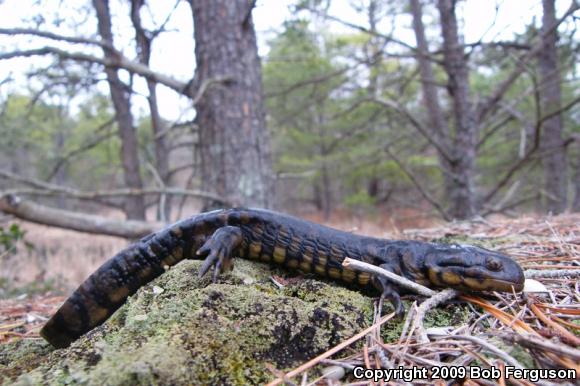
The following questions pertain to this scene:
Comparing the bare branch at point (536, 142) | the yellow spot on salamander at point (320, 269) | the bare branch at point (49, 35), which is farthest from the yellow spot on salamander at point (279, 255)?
the bare branch at point (536, 142)

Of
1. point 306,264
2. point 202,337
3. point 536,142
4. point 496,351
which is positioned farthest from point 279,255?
point 536,142

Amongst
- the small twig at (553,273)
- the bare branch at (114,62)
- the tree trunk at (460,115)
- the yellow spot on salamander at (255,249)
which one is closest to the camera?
the small twig at (553,273)

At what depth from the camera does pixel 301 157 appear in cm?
2194

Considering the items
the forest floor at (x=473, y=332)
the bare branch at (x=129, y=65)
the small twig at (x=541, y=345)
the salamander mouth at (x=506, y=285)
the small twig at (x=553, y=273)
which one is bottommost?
the forest floor at (x=473, y=332)

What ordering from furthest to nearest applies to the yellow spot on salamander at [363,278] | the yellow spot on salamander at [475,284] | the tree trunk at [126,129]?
the tree trunk at [126,129] → the yellow spot on salamander at [363,278] → the yellow spot on salamander at [475,284]

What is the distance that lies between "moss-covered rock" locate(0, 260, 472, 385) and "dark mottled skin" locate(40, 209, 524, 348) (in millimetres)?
224

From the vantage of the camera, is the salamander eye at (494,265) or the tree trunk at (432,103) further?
the tree trunk at (432,103)

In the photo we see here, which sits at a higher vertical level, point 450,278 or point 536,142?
point 536,142

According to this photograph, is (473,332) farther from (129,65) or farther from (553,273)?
(129,65)

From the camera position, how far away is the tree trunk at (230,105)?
16.7 feet

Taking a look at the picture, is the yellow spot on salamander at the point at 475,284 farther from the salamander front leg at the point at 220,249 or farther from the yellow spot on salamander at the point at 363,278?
the salamander front leg at the point at 220,249

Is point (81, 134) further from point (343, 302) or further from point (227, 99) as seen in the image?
point (343, 302)

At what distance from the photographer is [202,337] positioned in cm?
152

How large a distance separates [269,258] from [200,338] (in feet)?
3.65
